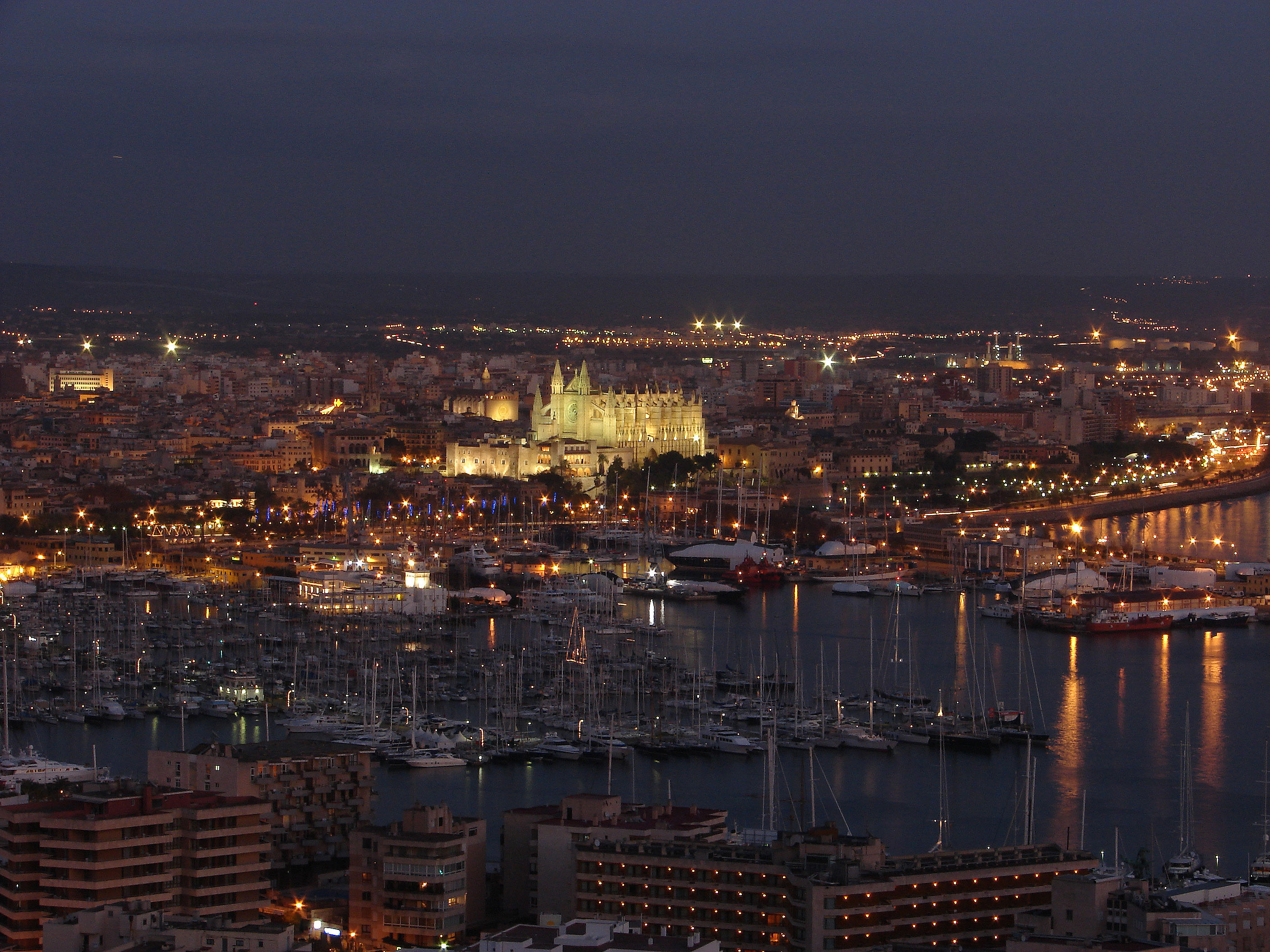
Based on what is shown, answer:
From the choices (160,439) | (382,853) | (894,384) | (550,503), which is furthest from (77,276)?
(382,853)

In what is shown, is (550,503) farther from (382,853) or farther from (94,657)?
(382,853)

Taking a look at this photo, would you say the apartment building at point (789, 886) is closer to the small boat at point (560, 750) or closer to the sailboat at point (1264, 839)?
the sailboat at point (1264, 839)

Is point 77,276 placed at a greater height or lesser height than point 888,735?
greater

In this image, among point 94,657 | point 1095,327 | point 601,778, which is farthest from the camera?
point 1095,327

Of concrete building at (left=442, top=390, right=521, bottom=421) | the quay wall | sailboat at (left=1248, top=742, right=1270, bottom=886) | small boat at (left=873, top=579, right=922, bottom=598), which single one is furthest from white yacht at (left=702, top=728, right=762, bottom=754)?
concrete building at (left=442, top=390, right=521, bottom=421)

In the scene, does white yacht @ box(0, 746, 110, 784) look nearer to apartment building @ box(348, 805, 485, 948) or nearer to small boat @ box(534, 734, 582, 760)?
small boat @ box(534, 734, 582, 760)

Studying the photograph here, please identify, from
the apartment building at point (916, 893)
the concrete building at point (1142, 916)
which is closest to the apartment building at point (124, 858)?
the apartment building at point (916, 893)
